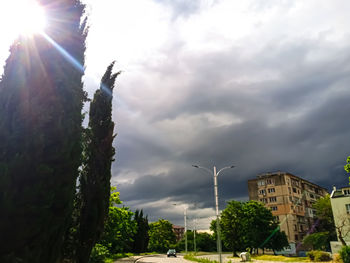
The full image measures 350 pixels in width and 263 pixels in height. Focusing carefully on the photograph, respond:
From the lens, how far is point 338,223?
44062 mm

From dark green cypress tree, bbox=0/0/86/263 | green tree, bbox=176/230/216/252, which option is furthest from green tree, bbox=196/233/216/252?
dark green cypress tree, bbox=0/0/86/263

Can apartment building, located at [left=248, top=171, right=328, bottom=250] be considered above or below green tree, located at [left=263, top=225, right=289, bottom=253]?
above

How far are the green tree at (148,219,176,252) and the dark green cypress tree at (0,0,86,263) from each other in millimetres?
85705

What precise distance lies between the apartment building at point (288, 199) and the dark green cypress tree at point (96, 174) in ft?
215

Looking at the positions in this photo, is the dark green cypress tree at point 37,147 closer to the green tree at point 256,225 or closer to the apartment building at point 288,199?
the green tree at point 256,225

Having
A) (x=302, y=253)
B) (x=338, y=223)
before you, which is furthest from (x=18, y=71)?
(x=302, y=253)

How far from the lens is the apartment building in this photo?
72.9 metres

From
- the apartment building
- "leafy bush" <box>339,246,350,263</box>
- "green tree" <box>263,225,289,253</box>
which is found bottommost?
"leafy bush" <box>339,246,350,263</box>

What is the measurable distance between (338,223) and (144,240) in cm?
5001

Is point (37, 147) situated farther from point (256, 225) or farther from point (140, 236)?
point (140, 236)

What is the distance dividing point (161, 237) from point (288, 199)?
41.3 meters

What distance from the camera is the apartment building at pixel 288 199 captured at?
7288cm

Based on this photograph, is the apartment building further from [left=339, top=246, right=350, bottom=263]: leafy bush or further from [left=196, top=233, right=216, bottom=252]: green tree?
[left=339, top=246, right=350, bottom=263]: leafy bush

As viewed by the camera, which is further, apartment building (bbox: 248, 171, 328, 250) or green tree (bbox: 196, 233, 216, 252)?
green tree (bbox: 196, 233, 216, 252)
